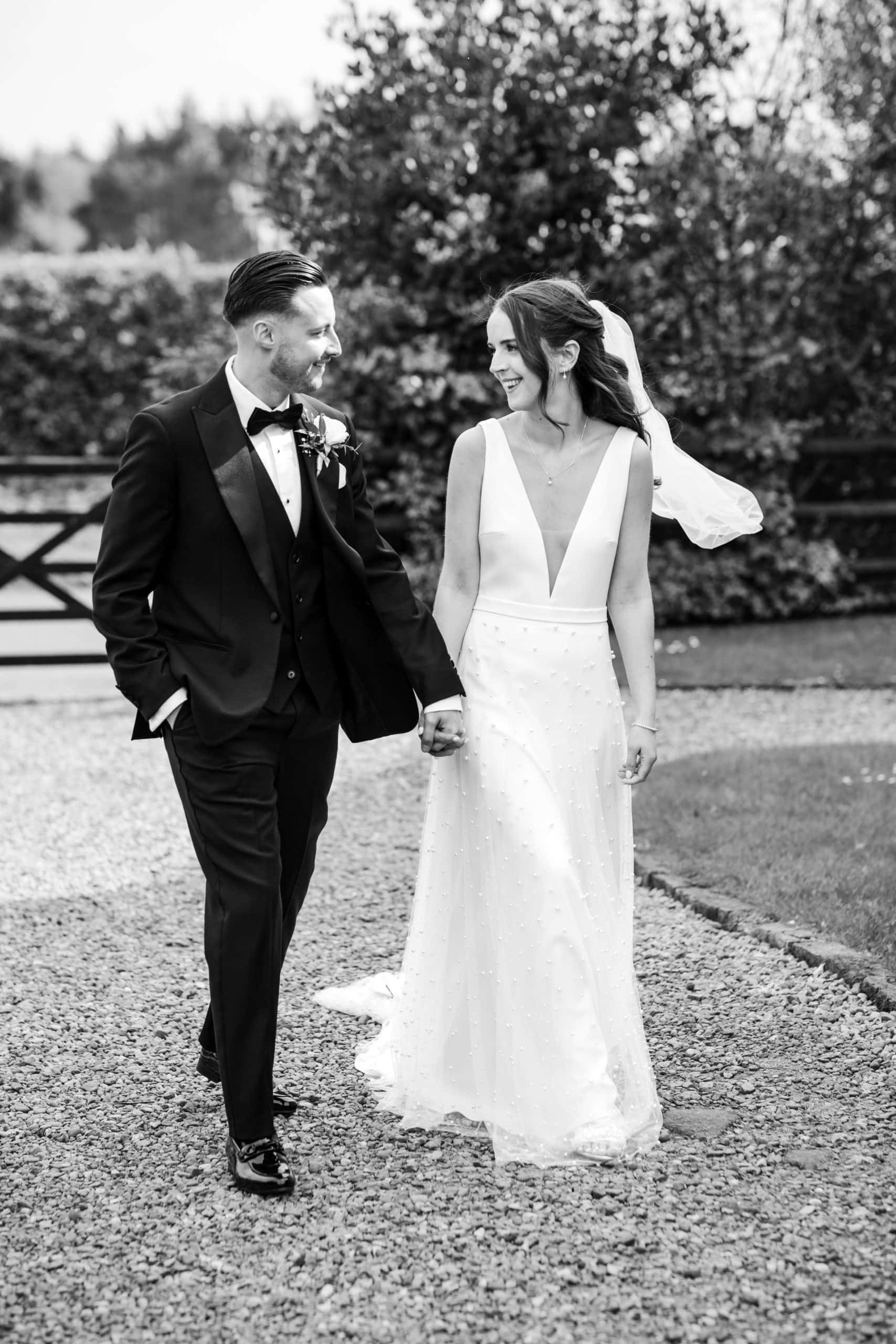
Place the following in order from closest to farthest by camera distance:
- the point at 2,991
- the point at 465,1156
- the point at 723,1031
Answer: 1. the point at 465,1156
2. the point at 723,1031
3. the point at 2,991

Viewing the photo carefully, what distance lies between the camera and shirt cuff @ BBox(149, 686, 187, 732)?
3.33m

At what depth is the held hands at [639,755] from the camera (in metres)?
3.76

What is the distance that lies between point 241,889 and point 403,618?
802 millimetres

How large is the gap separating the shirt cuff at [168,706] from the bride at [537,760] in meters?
0.81

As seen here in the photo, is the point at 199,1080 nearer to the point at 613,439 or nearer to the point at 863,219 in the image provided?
the point at 613,439

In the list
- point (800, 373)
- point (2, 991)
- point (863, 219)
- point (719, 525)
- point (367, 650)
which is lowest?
point (2, 991)

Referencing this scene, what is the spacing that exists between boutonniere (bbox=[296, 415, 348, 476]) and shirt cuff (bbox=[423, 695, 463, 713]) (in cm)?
65

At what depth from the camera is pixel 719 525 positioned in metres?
4.52

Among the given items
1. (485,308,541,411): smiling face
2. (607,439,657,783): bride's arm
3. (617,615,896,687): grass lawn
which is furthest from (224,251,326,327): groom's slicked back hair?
(617,615,896,687): grass lawn

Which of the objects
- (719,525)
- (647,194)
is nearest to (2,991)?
(719,525)

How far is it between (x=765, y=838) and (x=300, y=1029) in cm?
266

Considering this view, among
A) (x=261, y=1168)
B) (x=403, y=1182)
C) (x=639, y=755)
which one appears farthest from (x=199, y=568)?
(x=403, y=1182)

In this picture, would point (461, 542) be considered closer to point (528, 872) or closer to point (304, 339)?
point (304, 339)

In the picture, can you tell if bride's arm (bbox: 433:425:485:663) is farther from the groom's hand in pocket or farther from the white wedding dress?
the groom's hand in pocket
